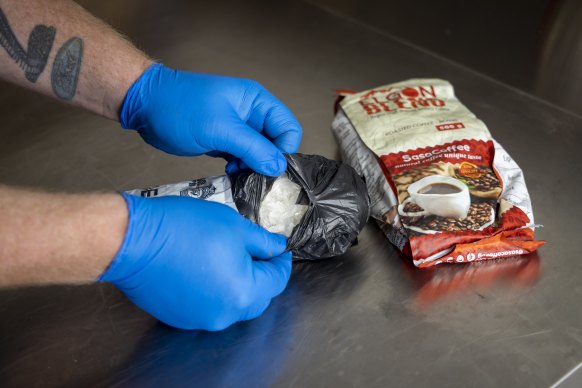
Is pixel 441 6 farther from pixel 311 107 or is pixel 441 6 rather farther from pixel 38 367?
pixel 38 367

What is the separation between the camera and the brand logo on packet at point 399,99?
1.35m

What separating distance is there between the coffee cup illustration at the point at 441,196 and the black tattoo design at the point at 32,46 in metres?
0.71

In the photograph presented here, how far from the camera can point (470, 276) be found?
1.11 metres

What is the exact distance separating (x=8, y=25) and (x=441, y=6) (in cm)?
115

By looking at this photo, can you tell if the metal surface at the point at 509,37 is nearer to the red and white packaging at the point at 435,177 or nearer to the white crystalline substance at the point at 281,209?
the red and white packaging at the point at 435,177

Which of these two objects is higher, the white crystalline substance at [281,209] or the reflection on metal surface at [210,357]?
the white crystalline substance at [281,209]

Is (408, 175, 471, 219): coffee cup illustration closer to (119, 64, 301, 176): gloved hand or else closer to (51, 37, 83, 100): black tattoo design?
(119, 64, 301, 176): gloved hand

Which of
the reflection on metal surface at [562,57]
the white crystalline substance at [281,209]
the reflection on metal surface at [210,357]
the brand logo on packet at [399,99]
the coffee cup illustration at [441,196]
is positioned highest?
the reflection on metal surface at [562,57]

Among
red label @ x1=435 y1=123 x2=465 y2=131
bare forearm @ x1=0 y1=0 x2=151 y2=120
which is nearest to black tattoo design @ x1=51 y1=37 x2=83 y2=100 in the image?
bare forearm @ x1=0 y1=0 x2=151 y2=120

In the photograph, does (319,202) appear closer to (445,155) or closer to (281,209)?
(281,209)

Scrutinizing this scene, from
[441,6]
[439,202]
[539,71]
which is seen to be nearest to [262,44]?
[441,6]

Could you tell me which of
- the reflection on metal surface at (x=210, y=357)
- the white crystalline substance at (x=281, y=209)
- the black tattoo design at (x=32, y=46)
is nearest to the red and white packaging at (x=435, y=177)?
the white crystalline substance at (x=281, y=209)

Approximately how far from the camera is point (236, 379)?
3.12 ft

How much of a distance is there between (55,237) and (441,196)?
0.62 metres
